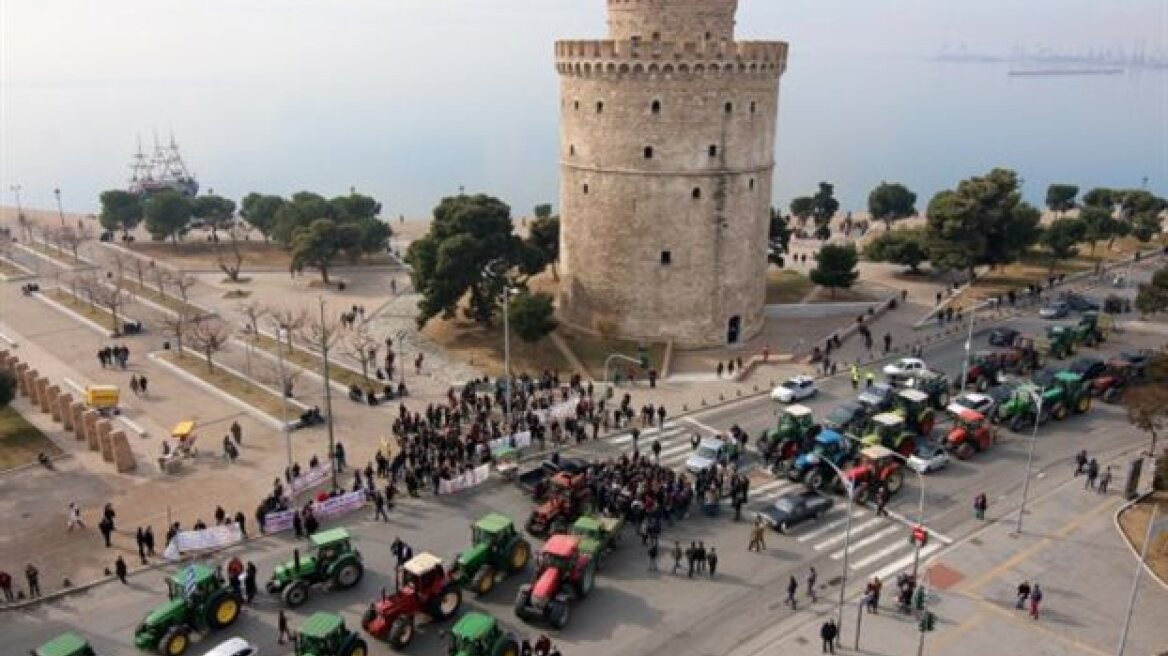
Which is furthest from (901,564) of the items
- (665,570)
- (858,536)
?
(665,570)

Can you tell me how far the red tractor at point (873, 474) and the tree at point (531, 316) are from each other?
737 inches

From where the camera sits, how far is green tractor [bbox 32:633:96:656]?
67.7 feet

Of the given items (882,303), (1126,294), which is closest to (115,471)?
(882,303)

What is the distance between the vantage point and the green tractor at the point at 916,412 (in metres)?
35.6

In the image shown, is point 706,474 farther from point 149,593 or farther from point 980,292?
point 980,292

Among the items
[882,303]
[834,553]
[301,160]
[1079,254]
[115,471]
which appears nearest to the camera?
[834,553]

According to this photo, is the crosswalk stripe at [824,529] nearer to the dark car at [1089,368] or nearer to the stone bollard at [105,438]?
the dark car at [1089,368]

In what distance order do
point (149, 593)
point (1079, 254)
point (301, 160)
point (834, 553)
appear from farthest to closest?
point (301, 160) < point (1079, 254) < point (834, 553) < point (149, 593)

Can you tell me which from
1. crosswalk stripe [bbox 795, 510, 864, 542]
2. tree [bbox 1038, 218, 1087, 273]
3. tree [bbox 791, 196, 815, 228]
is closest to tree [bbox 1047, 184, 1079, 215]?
tree [bbox 1038, 218, 1087, 273]

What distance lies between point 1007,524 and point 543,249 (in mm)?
35391

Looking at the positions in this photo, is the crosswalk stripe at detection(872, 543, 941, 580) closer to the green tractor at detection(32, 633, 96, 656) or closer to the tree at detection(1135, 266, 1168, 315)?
the green tractor at detection(32, 633, 96, 656)

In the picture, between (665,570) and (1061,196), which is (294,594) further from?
(1061,196)

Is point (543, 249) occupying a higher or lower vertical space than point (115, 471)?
higher

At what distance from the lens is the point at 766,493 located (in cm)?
3173
